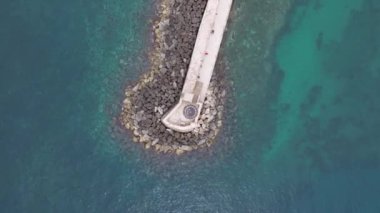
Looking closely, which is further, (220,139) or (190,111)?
(220,139)

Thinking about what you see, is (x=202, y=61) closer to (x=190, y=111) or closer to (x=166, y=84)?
(x=166, y=84)

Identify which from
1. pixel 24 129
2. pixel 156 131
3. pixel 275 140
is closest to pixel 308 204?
pixel 275 140

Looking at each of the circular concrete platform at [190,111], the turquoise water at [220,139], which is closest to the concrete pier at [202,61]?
the circular concrete platform at [190,111]

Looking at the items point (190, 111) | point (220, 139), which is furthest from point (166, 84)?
point (220, 139)

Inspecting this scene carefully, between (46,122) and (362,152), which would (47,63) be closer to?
(46,122)

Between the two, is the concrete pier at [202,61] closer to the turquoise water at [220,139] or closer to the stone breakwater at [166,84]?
the stone breakwater at [166,84]

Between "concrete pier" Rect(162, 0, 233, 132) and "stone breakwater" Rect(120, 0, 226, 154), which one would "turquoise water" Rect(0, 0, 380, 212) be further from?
"concrete pier" Rect(162, 0, 233, 132)
